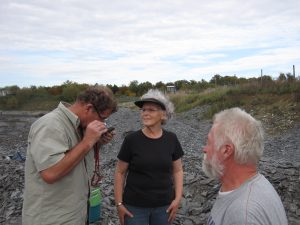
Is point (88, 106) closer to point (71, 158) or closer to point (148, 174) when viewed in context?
point (71, 158)

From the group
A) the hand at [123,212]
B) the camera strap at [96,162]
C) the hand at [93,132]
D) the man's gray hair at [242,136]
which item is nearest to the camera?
the man's gray hair at [242,136]

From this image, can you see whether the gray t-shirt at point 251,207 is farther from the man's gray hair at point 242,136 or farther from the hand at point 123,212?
the hand at point 123,212

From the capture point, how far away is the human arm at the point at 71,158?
293cm

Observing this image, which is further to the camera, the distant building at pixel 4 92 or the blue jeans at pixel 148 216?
the distant building at pixel 4 92

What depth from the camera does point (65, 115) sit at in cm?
318

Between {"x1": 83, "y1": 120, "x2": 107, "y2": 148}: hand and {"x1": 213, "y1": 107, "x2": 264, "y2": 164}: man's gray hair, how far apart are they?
3.54ft

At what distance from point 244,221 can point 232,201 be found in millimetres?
176

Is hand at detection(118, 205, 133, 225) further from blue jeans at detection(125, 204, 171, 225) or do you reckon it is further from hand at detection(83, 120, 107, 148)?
hand at detection(83, 120, 107, 148)

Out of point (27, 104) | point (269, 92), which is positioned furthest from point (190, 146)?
point (27, 104)

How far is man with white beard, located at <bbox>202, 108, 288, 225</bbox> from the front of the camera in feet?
6.65

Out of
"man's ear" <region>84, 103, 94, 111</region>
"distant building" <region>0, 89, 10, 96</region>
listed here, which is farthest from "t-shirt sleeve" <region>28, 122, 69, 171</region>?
"distant building" <region>0, 89, 10, 96</region>

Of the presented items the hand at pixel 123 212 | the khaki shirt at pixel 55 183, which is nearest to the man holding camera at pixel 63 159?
the khaki shirt at pixel 55 183

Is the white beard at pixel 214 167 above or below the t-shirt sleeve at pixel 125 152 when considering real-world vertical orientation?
above

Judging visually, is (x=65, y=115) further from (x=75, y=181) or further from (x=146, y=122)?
(x=146, y=122)
